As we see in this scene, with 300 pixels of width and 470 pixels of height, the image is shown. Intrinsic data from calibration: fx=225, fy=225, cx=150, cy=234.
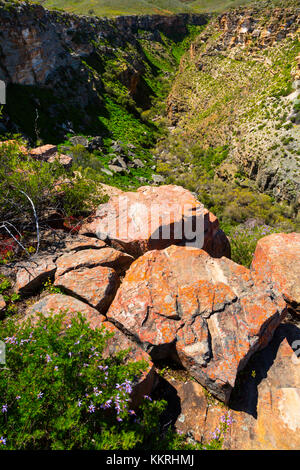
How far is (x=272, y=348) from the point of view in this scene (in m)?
4.56

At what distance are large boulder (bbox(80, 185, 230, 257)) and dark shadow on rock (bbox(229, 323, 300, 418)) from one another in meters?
2.82

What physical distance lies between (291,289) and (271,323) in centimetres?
161

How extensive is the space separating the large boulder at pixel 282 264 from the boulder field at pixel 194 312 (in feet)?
0.09

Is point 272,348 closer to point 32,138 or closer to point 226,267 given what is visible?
point 226,267

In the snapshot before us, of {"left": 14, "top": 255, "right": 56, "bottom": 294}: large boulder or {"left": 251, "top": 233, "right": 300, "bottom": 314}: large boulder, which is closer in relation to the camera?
{"left": 14, "top": 255, "right": 56, "bottom": 294}: large boulder

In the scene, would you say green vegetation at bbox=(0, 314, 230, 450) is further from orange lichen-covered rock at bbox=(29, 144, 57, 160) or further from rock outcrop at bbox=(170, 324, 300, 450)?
orange lichen-covered rock at bbox=(29, 144, 57, 160)

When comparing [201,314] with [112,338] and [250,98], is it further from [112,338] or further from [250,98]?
[250,98]

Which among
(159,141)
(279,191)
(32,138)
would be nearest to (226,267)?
(32,138)

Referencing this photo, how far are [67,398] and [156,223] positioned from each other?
14.3ft

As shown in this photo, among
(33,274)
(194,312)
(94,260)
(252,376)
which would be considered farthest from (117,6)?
(252,376)

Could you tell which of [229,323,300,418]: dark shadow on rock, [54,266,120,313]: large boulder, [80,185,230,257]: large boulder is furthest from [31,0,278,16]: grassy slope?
[229,323,300,418]: dark shadow on rock

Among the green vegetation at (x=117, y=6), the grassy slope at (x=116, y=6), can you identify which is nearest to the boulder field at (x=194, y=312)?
the green vegetation at (x=117, y=6)

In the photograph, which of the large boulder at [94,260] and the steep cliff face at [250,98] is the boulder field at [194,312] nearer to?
the large boulder at [94,260]

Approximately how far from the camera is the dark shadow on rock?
3855mm
